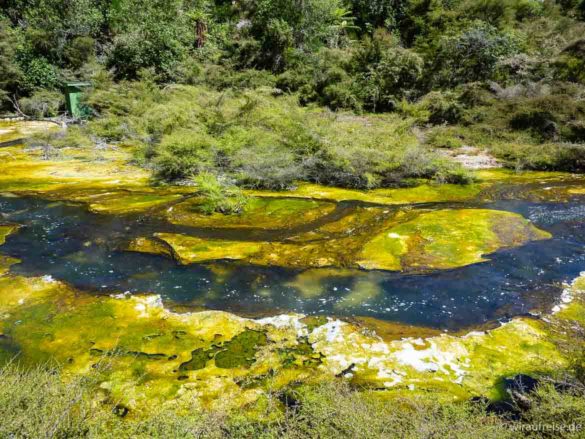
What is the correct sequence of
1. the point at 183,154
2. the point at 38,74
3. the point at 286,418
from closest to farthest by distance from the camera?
the point at 286,418
the point at 183,154
the point at 38,74

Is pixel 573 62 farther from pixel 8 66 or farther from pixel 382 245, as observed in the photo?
pixel 8 66

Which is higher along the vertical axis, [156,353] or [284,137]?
[284,137]

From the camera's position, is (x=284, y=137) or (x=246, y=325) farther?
(x=284, y=137)

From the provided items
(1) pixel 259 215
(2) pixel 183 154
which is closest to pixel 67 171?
(2) pixel 183 154

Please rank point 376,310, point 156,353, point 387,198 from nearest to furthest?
point 156,353 < point 376,310 < point 387,198

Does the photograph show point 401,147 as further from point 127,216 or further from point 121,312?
point 121,312

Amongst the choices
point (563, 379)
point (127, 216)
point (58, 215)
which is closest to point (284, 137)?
point (127, 216)

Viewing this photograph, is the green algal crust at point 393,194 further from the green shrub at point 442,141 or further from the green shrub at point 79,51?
the green shrub at point 79,51
